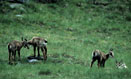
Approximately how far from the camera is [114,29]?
109ft

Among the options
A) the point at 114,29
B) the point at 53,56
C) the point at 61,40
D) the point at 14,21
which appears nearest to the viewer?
the point at 53,56

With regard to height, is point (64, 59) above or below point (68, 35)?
above

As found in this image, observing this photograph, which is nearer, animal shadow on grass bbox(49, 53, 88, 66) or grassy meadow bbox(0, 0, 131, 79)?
grassy meadow bbox(0, 0, 131, 79)

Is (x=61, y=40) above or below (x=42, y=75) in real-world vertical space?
below

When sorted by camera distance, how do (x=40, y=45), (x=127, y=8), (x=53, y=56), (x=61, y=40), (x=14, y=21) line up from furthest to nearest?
(x=127, y=8)
(x=14, y=21)
(x=61, y=40)
(x=53, y=56)
(x=40, y=45)

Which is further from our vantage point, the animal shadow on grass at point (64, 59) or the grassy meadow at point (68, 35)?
the animal shadow on grass at point (64, 59)

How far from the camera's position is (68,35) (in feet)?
92.8

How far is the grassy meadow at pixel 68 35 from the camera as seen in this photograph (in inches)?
543

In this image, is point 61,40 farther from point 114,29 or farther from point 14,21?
point 114,29

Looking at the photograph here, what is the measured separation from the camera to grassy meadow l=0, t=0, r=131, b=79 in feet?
45.3

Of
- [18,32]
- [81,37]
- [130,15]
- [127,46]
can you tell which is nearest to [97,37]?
[81,37]

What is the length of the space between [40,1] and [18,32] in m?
13.7

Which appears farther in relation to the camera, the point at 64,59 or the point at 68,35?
the point at 68,35

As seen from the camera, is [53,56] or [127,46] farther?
[127,46]
